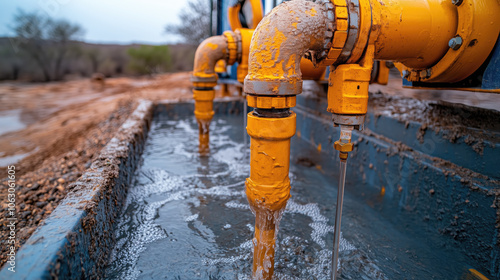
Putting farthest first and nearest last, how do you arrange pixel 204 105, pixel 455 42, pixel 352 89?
pixel 204 105, pixel 455 42, pixel 352 89

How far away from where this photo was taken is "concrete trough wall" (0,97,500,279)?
4.02 feet

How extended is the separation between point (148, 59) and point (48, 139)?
546 inches

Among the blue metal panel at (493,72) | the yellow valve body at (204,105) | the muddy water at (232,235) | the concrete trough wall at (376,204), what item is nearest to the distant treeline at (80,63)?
the yellow valve body at (204,105)

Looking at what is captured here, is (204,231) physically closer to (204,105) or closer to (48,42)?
(204,105)

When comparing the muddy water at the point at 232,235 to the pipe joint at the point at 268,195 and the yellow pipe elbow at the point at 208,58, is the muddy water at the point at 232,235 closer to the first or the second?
the pipe joint at the point at 268,195

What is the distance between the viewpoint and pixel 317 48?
142 centimetres

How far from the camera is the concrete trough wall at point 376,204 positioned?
1.22 metres

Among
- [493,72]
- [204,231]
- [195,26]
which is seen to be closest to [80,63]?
[195,26]

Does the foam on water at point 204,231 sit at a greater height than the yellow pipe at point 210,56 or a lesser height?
lesser

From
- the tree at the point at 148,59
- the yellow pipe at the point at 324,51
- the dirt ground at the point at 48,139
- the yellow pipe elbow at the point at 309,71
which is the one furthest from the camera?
the tree at the point at 148,59

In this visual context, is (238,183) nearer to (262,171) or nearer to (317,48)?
(262,171)

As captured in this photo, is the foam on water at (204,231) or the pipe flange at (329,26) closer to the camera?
the pipe flange at (329,26)

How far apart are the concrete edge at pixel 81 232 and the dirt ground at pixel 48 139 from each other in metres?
0.25

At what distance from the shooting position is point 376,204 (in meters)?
2.55
